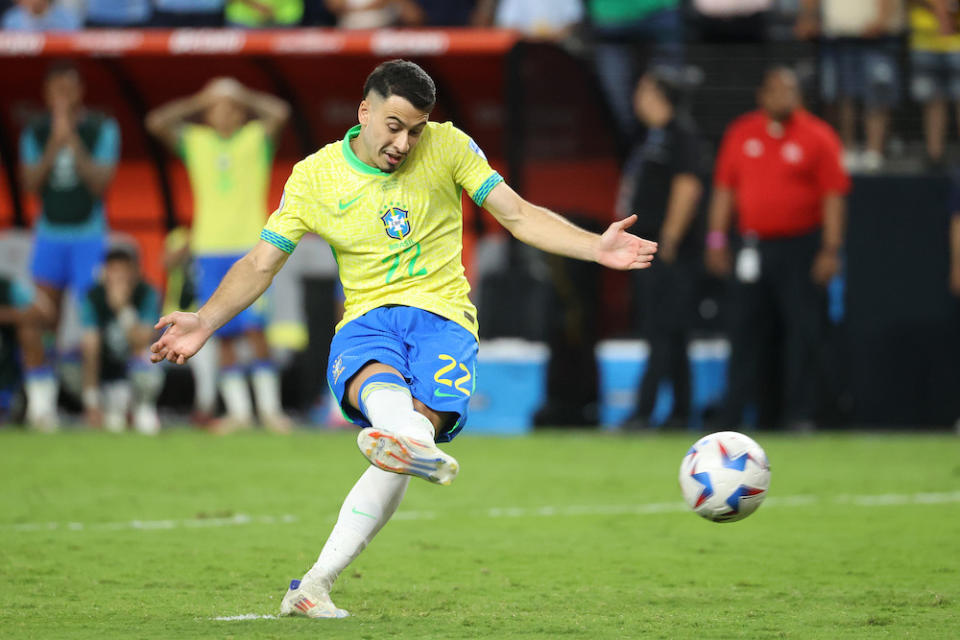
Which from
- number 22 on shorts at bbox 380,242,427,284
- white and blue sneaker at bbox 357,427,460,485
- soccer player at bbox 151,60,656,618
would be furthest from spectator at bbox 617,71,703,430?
white and blue sneaker at bbox 357,427,460,485

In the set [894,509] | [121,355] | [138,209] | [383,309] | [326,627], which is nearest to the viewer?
[326,627]

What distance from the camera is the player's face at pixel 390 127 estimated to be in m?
5.71

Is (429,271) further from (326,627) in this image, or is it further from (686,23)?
(686,23)

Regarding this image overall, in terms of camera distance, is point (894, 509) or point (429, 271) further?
point (894, 509)

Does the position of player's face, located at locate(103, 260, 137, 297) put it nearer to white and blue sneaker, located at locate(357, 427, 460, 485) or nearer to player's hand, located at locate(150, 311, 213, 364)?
player's hand, located at locate(150, 311, 213, 364)

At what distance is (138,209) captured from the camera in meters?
16.5

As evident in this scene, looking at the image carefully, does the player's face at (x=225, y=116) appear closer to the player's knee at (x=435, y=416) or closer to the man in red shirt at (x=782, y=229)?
the man in red shirt at (x=782, y=229)

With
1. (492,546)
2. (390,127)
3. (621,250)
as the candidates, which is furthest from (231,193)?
(621,250)

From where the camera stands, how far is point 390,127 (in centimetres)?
573

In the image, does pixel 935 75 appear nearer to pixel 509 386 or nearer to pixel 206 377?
pixel 509 386

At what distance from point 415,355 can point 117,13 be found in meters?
11.2

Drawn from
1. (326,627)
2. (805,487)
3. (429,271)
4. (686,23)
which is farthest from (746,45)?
(326,627)

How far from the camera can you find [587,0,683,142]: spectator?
1417 centimetres

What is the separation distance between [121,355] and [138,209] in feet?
9.79
